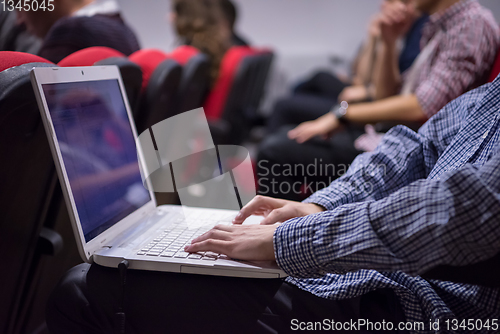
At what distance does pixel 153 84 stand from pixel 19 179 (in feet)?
1.54

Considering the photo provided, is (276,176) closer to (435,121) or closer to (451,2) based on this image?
(435,121)

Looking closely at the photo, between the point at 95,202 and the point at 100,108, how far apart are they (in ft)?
0.61

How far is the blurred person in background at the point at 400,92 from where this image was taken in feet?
3.86

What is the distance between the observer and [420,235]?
20.4 inches

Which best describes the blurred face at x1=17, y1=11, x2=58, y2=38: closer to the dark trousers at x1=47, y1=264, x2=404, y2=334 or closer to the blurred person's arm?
the dark trousers at x1=47, y1=264, x2=404, y2=334

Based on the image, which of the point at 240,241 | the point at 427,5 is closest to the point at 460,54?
the point at 427,5

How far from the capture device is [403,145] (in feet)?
2.85

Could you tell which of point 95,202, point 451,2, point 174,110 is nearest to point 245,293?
point 95,202

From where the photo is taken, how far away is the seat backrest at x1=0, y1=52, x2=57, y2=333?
60 centimetres

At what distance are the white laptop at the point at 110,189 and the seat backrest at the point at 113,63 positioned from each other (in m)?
0.03

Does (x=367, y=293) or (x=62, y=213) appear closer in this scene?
(x=367, y=293)

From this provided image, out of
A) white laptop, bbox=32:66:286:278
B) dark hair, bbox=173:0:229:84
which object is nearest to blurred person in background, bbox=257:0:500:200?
white laptop, bbox=32:66:286:278

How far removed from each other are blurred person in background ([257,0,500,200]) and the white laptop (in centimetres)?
31

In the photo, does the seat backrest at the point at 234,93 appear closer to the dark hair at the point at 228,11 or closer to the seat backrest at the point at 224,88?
the seat backrest at the point at 224,88
